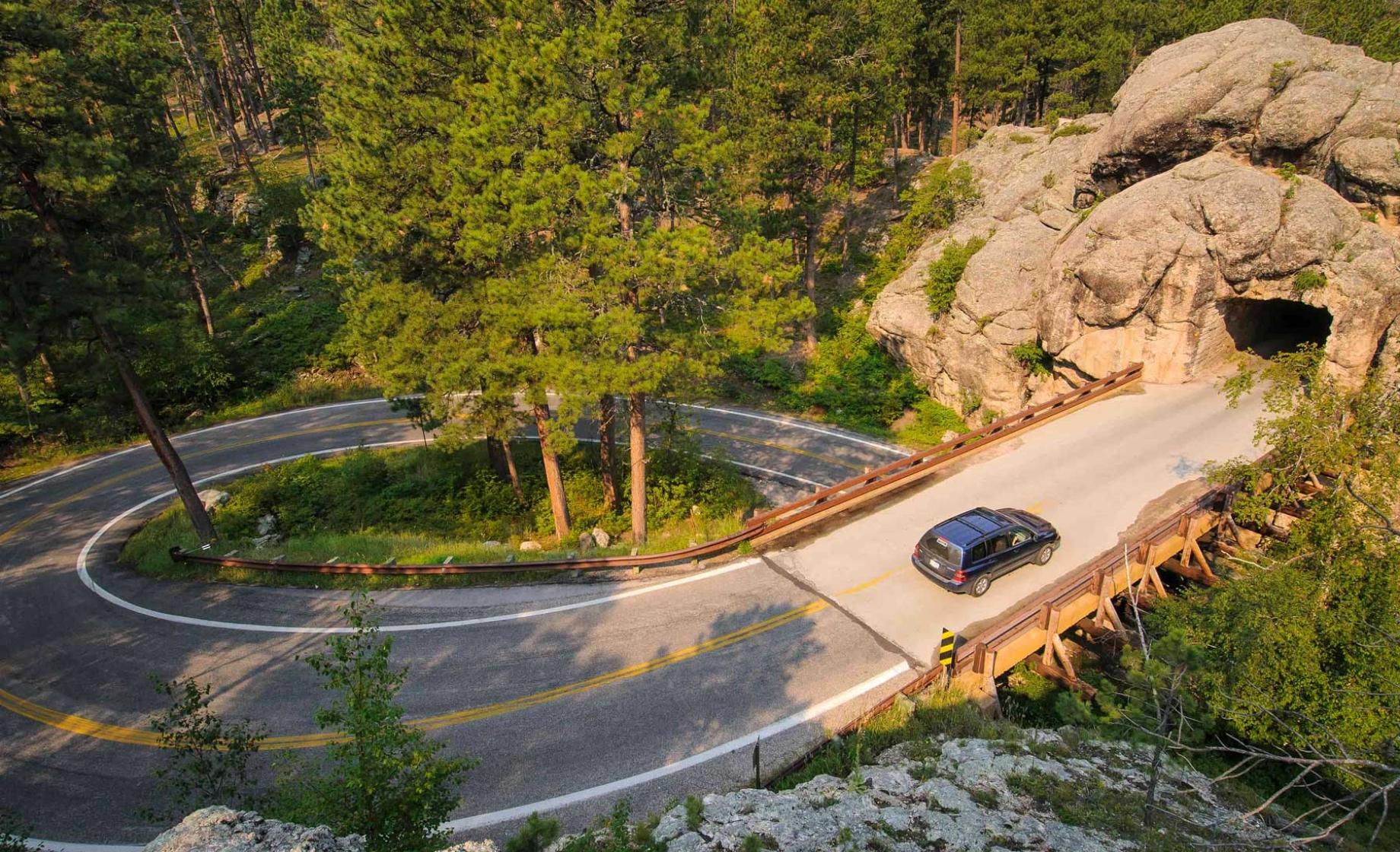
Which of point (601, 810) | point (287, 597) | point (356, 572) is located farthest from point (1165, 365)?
point (287, 597)

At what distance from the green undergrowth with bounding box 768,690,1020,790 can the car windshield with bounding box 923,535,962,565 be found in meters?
2.89

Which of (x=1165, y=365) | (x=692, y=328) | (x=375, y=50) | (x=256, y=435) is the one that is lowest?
(x=256, y=435)

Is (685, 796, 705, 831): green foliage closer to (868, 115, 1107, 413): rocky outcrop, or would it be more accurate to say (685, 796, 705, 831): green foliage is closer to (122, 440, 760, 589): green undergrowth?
(122, 440, 760, 589): green undergrowth

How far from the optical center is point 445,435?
18.6 meters

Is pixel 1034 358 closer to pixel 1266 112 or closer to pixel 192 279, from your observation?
pixel 1266 112

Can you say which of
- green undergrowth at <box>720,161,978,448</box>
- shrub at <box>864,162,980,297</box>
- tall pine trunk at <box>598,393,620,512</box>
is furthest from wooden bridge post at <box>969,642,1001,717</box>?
shrub at <box>864,162,980,297</box>

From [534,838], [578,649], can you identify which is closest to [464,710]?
[578,649]

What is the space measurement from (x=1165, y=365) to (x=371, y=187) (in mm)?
27064

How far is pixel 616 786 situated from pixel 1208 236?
2514 cm

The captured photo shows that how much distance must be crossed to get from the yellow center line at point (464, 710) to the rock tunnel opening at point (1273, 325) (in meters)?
21.2

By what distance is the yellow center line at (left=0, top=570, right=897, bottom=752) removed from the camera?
1138 centimetres

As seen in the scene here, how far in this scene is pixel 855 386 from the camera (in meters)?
33.1

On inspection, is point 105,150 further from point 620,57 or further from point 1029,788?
point 1029,788

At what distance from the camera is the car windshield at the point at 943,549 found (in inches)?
534
